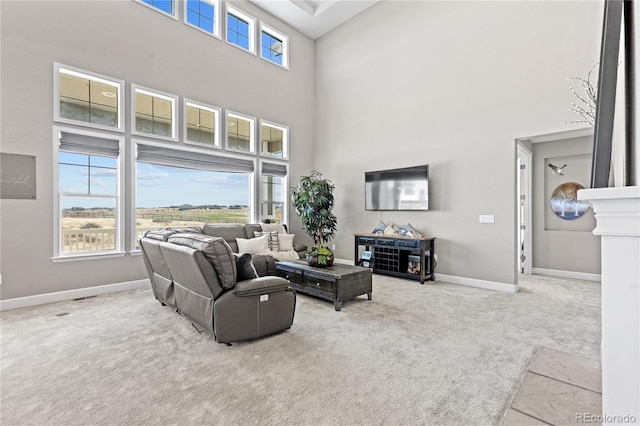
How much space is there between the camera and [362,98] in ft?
21.9

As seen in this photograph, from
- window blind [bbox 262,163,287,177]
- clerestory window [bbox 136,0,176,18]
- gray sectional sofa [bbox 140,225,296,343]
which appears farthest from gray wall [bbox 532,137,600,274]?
clerestory window [bbox 136,0,176,18]

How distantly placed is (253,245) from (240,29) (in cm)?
443

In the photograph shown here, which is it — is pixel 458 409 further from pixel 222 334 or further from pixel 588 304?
pixel 588 304

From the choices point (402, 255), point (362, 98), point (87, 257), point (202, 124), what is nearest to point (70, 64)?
point (202, 124)

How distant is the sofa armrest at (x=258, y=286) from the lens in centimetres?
265

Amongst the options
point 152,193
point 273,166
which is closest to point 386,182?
point 273,166

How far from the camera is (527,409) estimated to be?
5.02 ft

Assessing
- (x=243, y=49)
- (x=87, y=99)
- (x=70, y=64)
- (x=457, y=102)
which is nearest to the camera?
(x=70, y=64)

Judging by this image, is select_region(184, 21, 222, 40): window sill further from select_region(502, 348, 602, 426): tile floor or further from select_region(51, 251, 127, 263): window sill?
select_region(502, 348, 602, 426): tile floor

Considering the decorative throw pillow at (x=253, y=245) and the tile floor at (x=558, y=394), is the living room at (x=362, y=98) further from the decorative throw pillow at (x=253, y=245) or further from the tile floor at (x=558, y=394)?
the tile floor at (x=558, y=394)

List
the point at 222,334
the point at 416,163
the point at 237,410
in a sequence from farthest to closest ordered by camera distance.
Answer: the point at 416,163
the point at 222,334
the point at 237,410

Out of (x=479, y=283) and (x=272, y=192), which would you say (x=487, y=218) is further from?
(x=272, y=192)

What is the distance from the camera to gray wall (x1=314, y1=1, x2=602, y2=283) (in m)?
4.32

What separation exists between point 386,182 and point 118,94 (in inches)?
185
